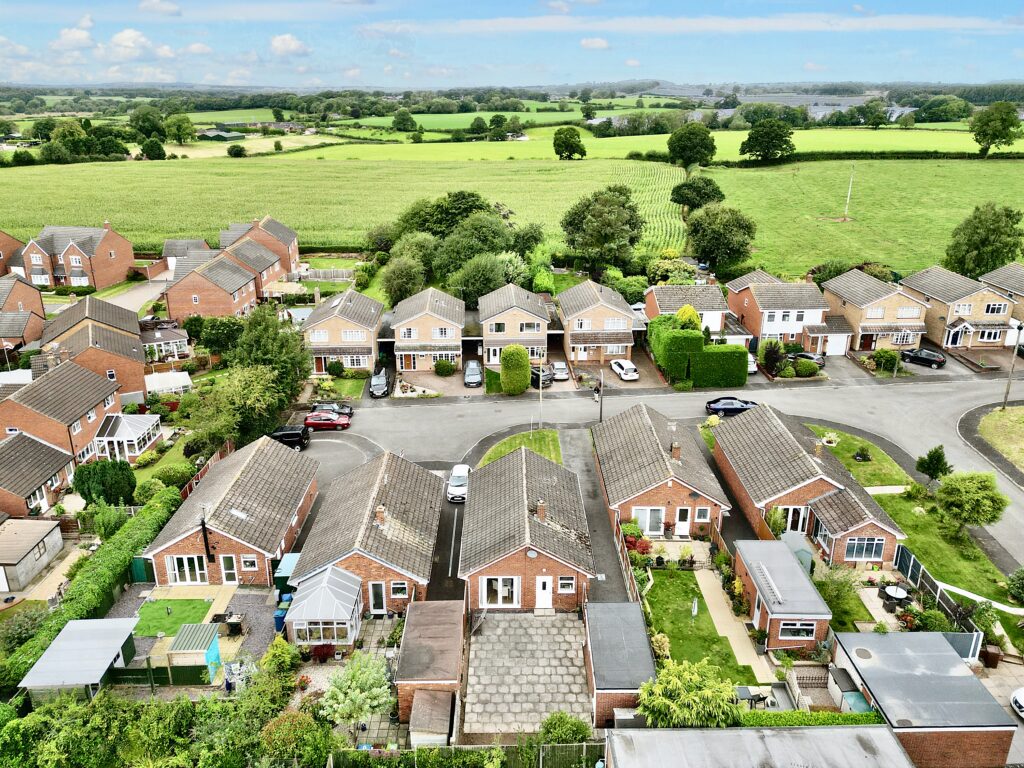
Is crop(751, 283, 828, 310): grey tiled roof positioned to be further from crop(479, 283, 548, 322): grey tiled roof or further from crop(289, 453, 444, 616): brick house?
crop(289, 453, 444, 616): brick house

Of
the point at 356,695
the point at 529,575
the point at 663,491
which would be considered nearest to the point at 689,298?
the point at 663,491

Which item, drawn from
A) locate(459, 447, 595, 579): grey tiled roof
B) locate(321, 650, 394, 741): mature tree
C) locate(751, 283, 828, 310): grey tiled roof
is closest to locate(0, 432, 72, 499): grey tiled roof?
locate(459, 447, 595, 579): grey tiled roof

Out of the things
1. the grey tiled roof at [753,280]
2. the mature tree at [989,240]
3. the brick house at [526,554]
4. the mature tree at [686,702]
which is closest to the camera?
the mature tree at [686,702]

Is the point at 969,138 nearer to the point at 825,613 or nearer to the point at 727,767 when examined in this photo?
the point at 825,613

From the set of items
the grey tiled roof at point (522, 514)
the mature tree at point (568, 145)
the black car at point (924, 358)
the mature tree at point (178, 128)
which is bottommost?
the black car at point (924, 358)

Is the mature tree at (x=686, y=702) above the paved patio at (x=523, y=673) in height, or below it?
above

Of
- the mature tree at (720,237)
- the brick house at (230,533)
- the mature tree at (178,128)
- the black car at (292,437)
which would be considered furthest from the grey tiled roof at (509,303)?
the mature tree at (178,128)

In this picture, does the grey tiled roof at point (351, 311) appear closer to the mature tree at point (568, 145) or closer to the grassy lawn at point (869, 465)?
the grassy lawn at point (869, 465)
